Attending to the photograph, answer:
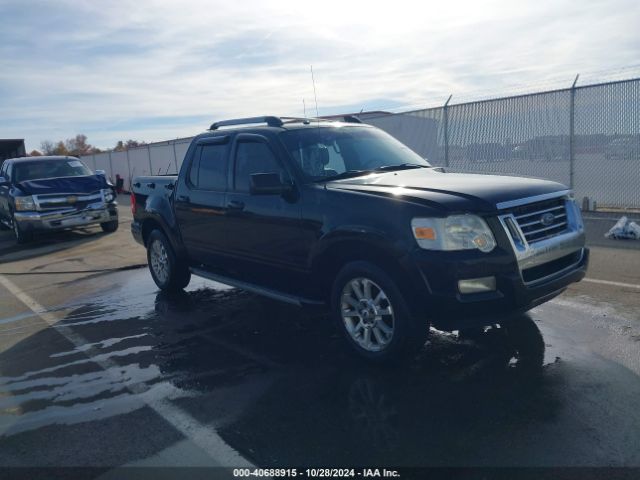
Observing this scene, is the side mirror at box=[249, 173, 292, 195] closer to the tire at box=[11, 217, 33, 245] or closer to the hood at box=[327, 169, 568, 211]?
the hood at box=[327, 169, 568, 211]

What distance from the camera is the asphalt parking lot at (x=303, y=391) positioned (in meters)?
3.47

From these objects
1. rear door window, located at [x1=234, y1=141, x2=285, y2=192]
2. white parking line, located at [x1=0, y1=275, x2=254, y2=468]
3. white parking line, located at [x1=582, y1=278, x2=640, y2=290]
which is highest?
rear door window, located at [x1=234, y1=141, x2=285, y2=192]

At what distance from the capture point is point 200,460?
346cm

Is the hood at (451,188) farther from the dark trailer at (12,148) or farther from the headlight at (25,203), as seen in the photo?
the dark trailer at (12,148)

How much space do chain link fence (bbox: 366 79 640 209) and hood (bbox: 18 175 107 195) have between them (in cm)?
826

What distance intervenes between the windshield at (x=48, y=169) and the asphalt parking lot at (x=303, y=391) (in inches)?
316

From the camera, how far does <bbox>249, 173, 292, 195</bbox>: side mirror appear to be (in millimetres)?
5070

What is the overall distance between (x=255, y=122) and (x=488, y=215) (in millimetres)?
2963

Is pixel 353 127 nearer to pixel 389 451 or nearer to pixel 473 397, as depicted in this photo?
pixel 473 397

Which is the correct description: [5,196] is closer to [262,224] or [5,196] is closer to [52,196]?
[52,196]

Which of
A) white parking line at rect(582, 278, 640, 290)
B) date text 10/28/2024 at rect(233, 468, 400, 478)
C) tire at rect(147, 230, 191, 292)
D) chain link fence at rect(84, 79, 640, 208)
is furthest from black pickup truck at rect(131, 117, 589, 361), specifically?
chain link fence at rect(84, 79, 640, 208)

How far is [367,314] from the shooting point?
469 centimetres

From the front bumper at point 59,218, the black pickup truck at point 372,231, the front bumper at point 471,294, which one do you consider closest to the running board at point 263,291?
the black pickup truck at point 372,231

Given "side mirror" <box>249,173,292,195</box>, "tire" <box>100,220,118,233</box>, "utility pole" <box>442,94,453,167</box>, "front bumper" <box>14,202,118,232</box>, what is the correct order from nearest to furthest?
"side mirror" <box>249,173,292,195</box>, "front bumper" <box>14,202,118,232</box>, "tire" <box>100,220,118,233</box>, "utility pole" <box>442,94,453,167</box>
